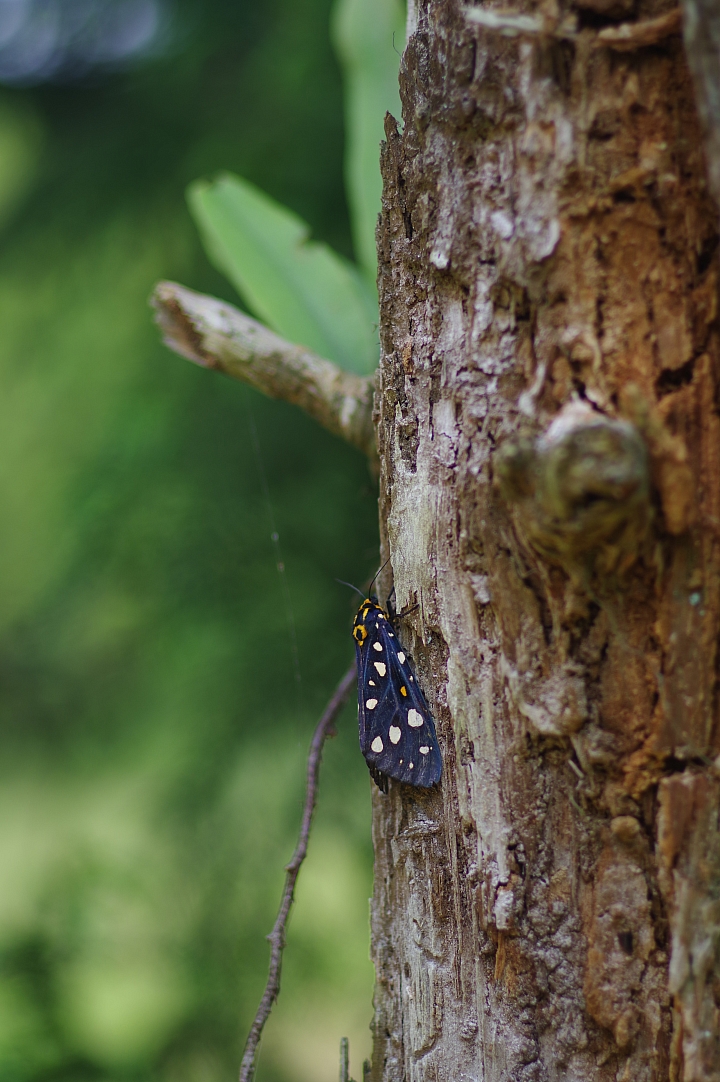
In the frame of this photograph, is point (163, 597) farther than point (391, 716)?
Yes

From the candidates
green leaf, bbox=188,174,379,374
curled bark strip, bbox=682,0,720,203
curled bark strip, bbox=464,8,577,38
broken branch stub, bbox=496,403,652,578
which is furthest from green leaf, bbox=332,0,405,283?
broken branch stub, bbox=496,403,652,578

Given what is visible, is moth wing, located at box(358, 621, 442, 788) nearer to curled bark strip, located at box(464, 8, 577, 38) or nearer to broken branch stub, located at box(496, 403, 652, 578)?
broken branch stub, located at box(496, 403, 652, 578)

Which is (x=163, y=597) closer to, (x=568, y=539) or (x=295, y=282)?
(x=295, y=282)

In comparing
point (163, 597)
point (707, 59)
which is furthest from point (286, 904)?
point (707, 59)

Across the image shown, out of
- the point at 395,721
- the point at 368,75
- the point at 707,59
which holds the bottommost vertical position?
the point at 395,721

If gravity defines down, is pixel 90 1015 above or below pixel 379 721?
below

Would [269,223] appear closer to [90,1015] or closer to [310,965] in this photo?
[310,965]

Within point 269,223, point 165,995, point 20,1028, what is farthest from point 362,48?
point 20,1028
